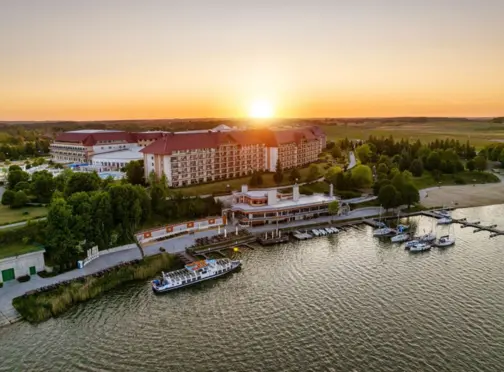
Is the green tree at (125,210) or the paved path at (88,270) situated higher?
the green tree at (125,210)

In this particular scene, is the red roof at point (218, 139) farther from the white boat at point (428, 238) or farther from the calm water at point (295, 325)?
the white boat at point (428, 238)

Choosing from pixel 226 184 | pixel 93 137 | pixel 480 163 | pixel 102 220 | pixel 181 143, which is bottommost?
pixel 226 184

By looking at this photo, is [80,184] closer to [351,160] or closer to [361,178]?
[361,178]

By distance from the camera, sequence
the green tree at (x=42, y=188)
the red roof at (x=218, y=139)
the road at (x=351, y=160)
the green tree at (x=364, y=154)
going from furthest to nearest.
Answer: the green tree at (x=364, y=154) < the road at (x=351, y=160) < the red roof at (x=218, y=139) < the green tree at (x=42, y=188)

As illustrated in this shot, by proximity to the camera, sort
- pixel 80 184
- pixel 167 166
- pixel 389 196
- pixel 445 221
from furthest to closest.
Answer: pixel 167 166
pixel 389 196
pixel 445 221
pixel 80 184

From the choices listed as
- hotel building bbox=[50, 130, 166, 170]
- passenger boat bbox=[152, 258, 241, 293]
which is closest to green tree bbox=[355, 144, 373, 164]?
hotel building bbox=[50, 130, 166, 170]

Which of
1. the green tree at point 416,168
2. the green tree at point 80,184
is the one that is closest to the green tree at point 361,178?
the green tree at point 416,168

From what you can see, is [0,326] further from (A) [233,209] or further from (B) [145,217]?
(A) [233,209]

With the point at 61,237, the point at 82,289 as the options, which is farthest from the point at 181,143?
the point at 82,289
